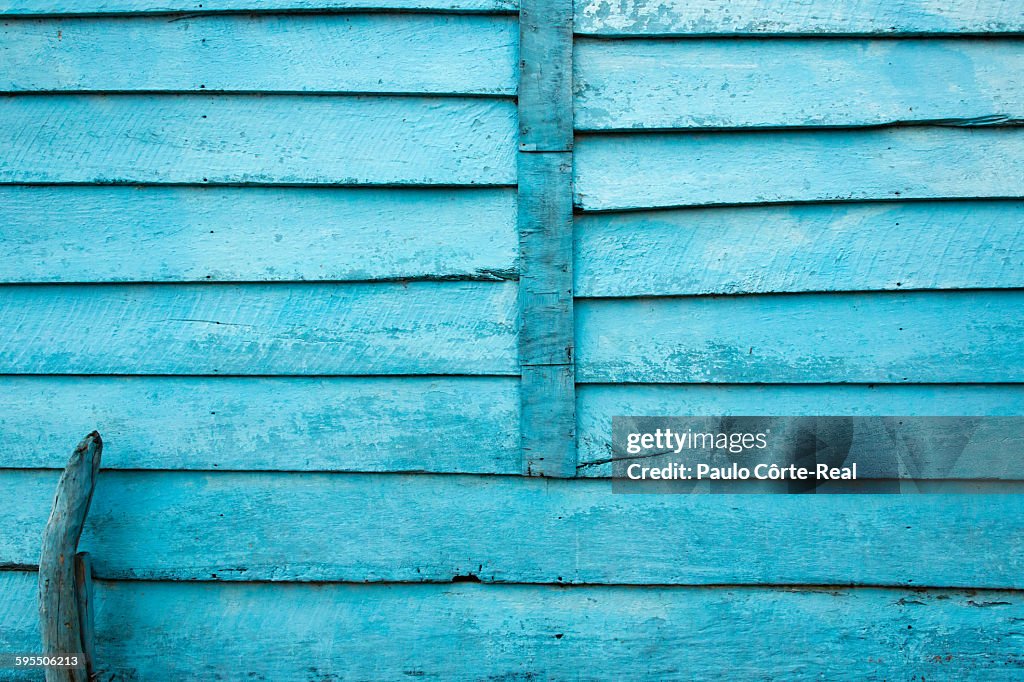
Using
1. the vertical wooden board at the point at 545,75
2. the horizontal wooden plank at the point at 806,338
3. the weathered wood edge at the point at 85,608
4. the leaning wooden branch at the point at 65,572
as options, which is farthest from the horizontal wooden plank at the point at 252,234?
the weathered wood edge at the point at 85,608

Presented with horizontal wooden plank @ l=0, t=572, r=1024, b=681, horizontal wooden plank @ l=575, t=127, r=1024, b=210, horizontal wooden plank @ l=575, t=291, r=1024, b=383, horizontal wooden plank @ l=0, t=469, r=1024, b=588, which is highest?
horizontal wooden plank @ l=575, t=127, r=1024, b=210

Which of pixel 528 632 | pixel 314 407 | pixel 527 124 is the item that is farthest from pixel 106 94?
pixel 528 632

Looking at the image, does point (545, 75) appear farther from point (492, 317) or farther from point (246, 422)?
point (246, 422)

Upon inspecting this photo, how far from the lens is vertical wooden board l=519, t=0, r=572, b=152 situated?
1.38m

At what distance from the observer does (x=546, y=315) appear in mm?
1410

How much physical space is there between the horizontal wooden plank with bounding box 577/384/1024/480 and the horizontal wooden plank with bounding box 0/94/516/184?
1.77ft

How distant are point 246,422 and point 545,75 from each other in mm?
973

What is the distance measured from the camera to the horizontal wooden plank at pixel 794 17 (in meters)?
1.36

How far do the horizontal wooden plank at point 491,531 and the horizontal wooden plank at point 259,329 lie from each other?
0.25m

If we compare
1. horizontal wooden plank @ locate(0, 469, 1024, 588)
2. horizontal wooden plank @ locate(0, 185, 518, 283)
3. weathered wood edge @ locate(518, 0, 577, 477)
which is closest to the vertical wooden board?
weathered wood edge @ locate(518, 0, 577, 477)

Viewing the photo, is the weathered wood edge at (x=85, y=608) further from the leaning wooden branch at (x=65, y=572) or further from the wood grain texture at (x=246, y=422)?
the wood grain texture at (x=246, y=422)

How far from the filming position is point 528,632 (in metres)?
1.44

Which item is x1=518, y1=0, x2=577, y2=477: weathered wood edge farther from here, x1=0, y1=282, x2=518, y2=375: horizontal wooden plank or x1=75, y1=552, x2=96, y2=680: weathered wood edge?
x1=75, y1=552, x2=96, y2=680: weathered wood edge

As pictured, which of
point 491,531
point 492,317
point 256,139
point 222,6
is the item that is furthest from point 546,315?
point 222,6
